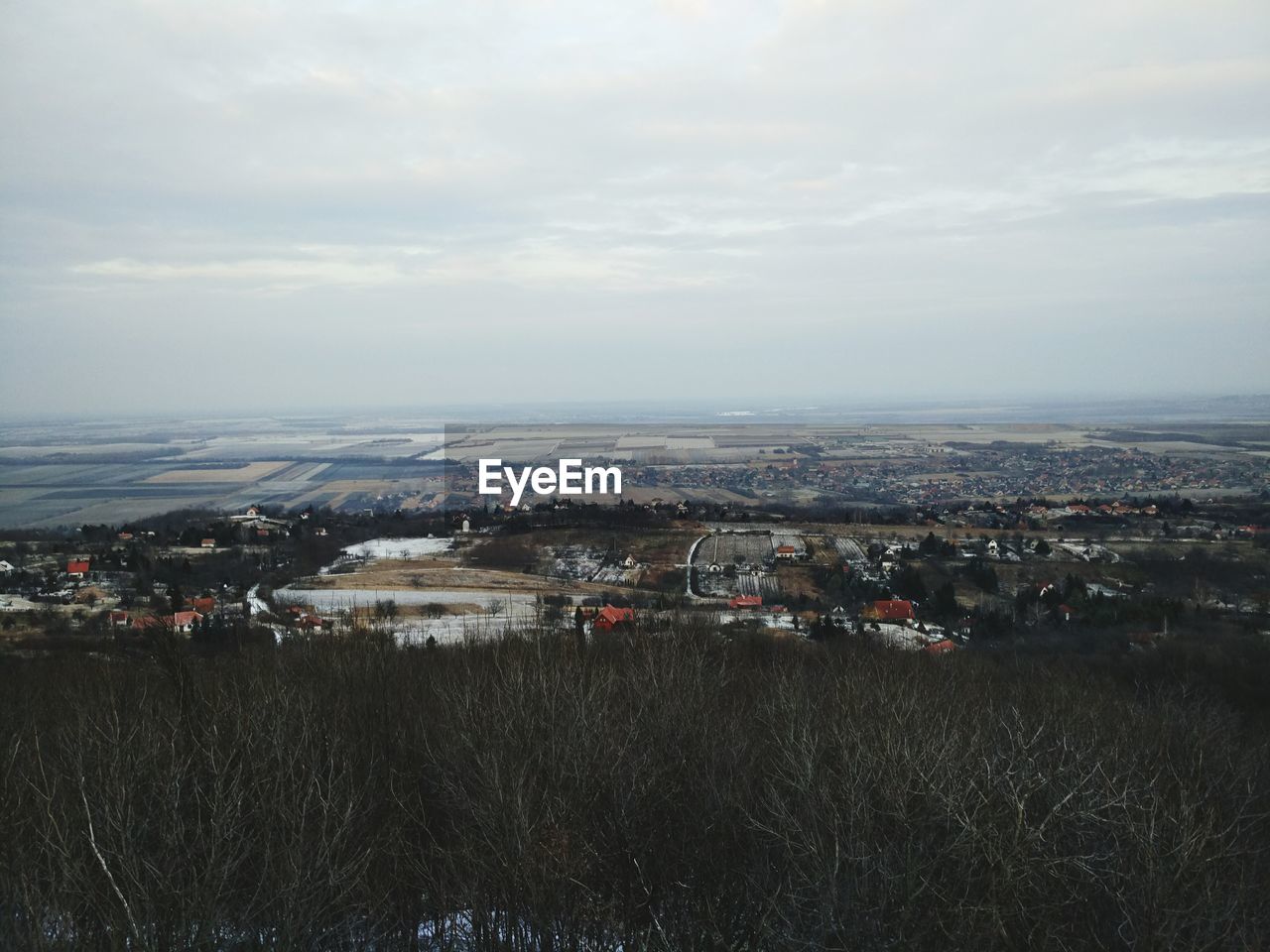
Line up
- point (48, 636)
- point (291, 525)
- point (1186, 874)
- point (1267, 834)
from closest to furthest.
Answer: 1. point (1186, 874)
2. point (1267, 834)
3. point (48, 636)
4. point (291, 525)

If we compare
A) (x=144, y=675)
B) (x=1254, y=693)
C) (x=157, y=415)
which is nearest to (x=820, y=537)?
(x=1254, y=693)

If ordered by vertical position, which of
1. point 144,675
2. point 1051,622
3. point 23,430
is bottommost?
point 1051,622

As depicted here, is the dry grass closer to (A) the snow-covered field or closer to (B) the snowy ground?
(A) the snow-covered field

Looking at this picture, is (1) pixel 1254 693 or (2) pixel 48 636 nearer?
(1) pixel 1254 693

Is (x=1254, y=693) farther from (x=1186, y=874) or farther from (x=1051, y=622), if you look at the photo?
(x=1186, y=874)

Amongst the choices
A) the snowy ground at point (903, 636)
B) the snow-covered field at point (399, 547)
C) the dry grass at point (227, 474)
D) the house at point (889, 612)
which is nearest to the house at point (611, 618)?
the snowy ground at point (903, 636)

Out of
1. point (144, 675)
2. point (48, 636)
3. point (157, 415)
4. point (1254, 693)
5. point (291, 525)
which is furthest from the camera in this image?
point (157, 415)

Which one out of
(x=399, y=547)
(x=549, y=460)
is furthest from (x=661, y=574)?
(x=549, y=460)
